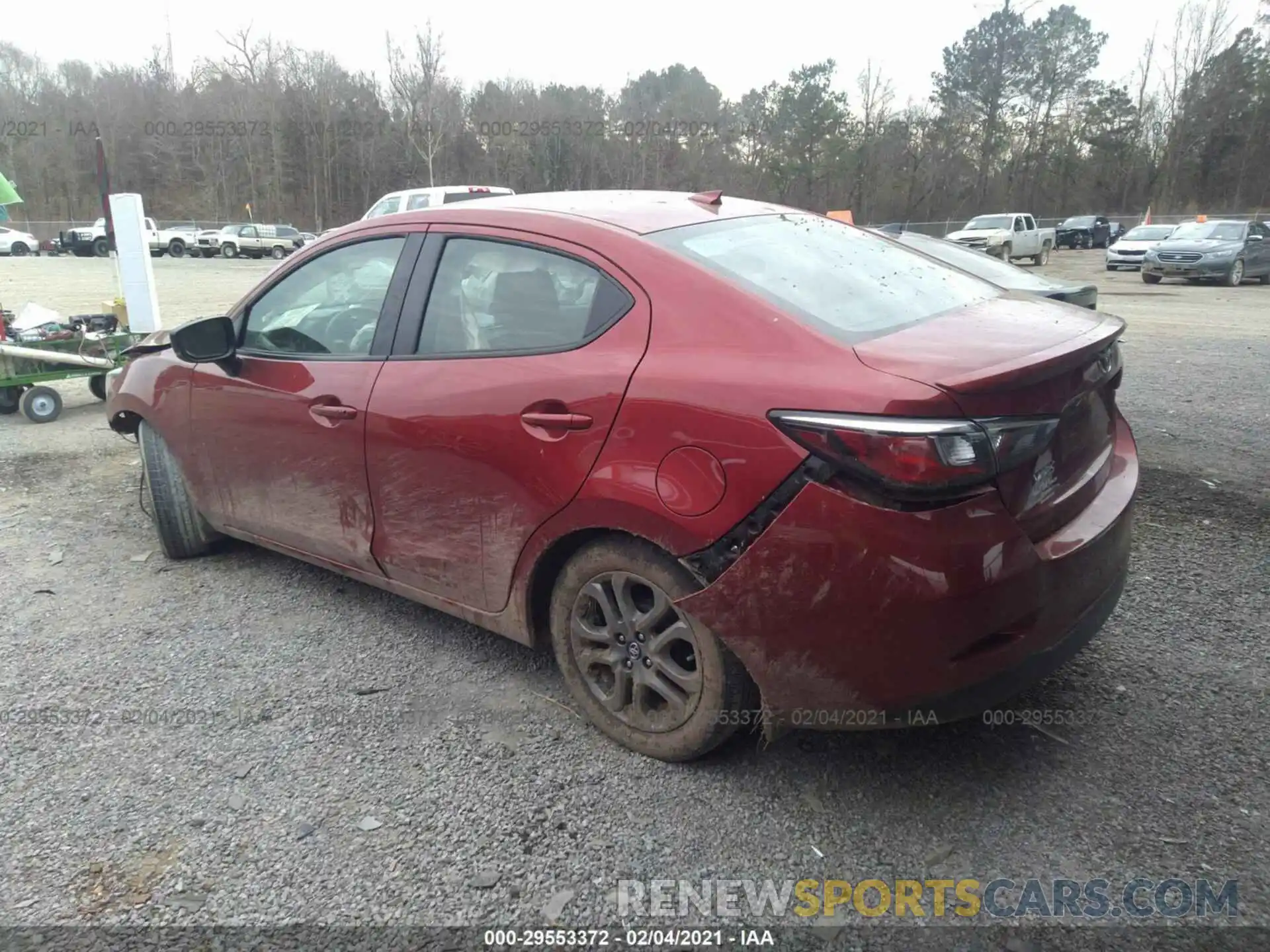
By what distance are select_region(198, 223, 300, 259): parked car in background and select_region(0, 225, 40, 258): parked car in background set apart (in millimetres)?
7313

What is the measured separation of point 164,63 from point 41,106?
11.2 metres

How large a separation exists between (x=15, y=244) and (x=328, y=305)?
1843 inches

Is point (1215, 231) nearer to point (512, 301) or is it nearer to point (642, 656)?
point (512, 301)

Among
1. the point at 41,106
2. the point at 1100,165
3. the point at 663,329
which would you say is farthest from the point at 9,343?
the point at 41,106

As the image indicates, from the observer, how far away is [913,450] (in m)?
2.01

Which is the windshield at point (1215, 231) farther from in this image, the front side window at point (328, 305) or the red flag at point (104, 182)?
the front side window at point (328, 305)

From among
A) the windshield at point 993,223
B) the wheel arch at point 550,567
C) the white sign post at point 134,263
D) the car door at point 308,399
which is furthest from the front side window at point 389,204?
the windshield at point 993,223

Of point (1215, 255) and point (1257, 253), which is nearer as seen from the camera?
point (1215, 255)

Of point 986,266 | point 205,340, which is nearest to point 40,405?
point 205,340

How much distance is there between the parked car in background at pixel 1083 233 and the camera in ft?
138

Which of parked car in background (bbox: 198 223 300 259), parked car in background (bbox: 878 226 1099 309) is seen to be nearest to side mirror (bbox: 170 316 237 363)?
parked car in background (bbox: 878 226 1099 309)

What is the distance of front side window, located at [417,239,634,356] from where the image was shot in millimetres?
2658

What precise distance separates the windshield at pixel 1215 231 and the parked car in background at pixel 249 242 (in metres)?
36.5

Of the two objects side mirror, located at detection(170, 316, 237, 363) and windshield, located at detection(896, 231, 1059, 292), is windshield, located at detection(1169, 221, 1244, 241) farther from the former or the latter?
side mirror, located at detection(170, 316, 237, 363)
